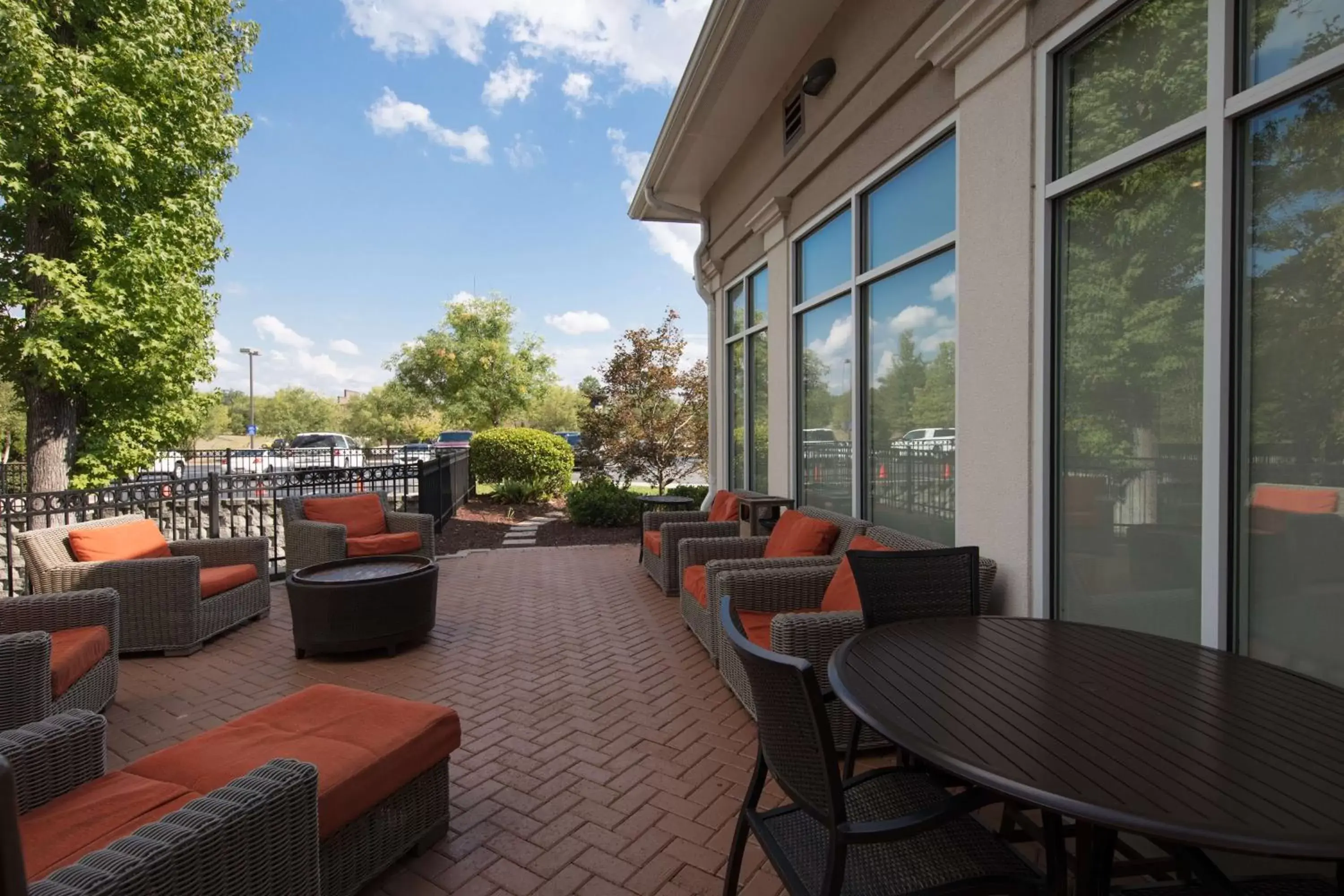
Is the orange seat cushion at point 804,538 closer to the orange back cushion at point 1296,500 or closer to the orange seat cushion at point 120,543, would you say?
the orange back cushion at point 1296,500

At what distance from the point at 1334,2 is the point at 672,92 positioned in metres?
4.99

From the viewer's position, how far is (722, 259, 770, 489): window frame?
23.0 feet

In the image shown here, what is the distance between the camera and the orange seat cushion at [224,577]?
4457 mm

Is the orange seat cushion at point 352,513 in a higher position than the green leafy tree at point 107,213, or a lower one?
lower

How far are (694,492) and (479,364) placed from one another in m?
14.8

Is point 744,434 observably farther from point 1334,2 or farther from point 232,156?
point 232,156

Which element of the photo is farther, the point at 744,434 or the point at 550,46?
the point at 550,46

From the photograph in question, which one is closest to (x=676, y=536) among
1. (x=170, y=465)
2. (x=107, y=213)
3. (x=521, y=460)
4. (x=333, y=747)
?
(x=333, y=747)

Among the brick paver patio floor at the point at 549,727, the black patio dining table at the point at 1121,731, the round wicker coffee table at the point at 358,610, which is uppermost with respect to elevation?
the black patio dining table at the point at 1121,731

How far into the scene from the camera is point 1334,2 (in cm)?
182

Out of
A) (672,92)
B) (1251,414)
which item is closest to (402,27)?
(672,92)

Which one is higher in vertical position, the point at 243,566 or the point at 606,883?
the point at 243,566

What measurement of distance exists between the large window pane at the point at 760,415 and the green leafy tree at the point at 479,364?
16850mm

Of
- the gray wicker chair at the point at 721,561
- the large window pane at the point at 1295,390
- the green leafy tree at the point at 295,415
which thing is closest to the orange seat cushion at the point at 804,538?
the gray wicker chair at the point at 721,561
